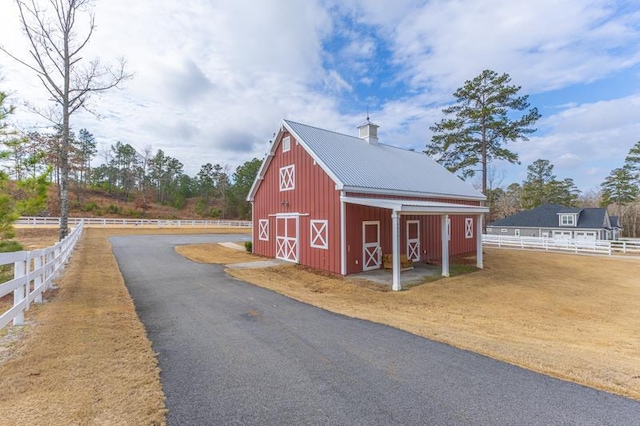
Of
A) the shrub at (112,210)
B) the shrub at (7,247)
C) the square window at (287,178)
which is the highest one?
the square window at (287,178)

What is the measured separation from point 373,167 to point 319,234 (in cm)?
462

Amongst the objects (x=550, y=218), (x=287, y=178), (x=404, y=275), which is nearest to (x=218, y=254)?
(x=287, y=178)

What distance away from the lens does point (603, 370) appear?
4312mm

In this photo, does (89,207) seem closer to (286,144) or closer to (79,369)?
(286,144)

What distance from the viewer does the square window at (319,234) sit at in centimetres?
1286

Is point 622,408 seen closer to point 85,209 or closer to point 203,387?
point 203,387

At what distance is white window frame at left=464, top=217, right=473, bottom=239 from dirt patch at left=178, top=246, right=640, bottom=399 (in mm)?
4245

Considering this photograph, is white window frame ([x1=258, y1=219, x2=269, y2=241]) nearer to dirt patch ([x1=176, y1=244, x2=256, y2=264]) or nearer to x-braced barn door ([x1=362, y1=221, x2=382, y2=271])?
dirt patch ([x1=176, y1=244, x2=256, y2=264])

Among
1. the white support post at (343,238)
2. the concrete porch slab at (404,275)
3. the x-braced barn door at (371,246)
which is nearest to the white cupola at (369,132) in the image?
the x-braced barn door at (371,246)

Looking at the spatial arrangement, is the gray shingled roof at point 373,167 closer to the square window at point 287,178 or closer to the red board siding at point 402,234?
the red board siding at point 402,234

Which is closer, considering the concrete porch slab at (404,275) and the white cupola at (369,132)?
the concrete porch slab at (404,275)

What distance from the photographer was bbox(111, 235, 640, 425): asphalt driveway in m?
3.15

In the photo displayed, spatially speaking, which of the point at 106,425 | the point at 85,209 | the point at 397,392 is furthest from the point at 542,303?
the point at 85,209

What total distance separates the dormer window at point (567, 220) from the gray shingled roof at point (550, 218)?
0.46 m
